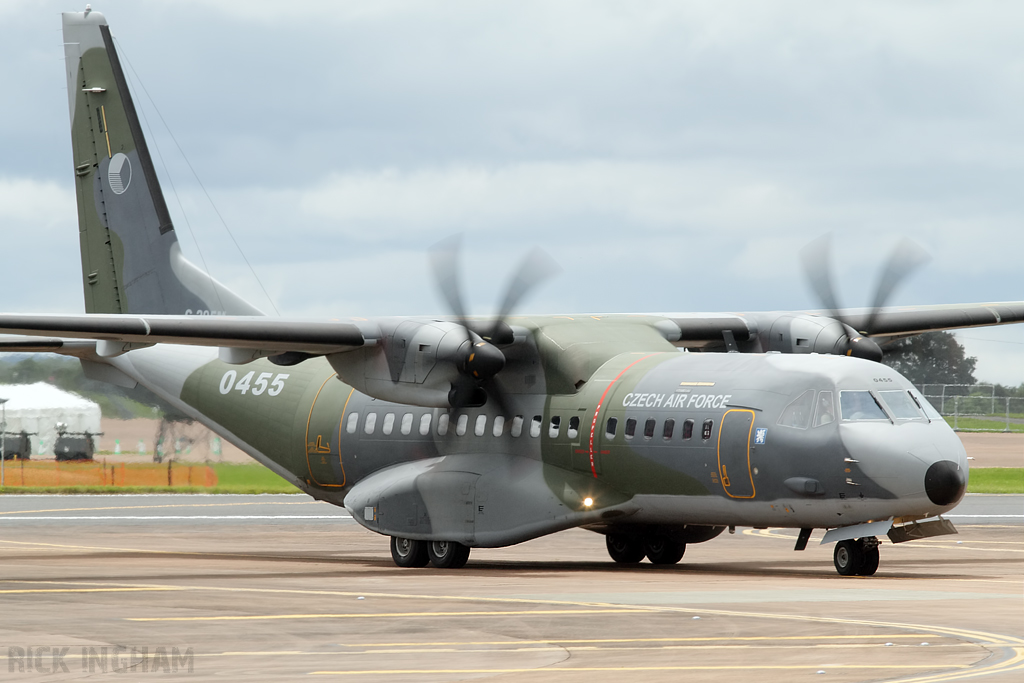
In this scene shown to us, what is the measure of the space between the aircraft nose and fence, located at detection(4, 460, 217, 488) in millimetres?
28316

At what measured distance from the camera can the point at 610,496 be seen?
21.8m

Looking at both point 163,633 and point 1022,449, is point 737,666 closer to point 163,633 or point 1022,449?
point 163,633

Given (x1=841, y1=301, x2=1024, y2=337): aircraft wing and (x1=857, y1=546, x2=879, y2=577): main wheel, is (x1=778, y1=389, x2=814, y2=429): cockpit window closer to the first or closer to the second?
(x1=857, y1=546, x2=879, y2=577): main wheel

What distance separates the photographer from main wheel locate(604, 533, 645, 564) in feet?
78.5

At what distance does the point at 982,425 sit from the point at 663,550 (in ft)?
165

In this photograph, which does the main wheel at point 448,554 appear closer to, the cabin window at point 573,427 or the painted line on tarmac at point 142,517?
the cabin window at point 573,427

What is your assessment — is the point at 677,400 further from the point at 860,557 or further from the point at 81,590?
the point at 81,590

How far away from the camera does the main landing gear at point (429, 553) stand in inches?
901

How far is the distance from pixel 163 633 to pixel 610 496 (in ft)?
30.8

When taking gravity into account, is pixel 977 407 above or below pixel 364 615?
below

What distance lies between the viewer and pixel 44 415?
178 ft

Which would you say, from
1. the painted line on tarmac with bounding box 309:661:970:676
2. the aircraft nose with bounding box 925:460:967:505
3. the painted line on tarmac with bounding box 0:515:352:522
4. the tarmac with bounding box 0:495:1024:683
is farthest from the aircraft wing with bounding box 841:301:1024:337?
the painted line on tarmac with bounding box 0:515:352:522

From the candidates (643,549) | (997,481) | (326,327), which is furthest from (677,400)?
(997,481)

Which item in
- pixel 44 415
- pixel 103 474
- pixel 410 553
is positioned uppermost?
pixel 410 553
